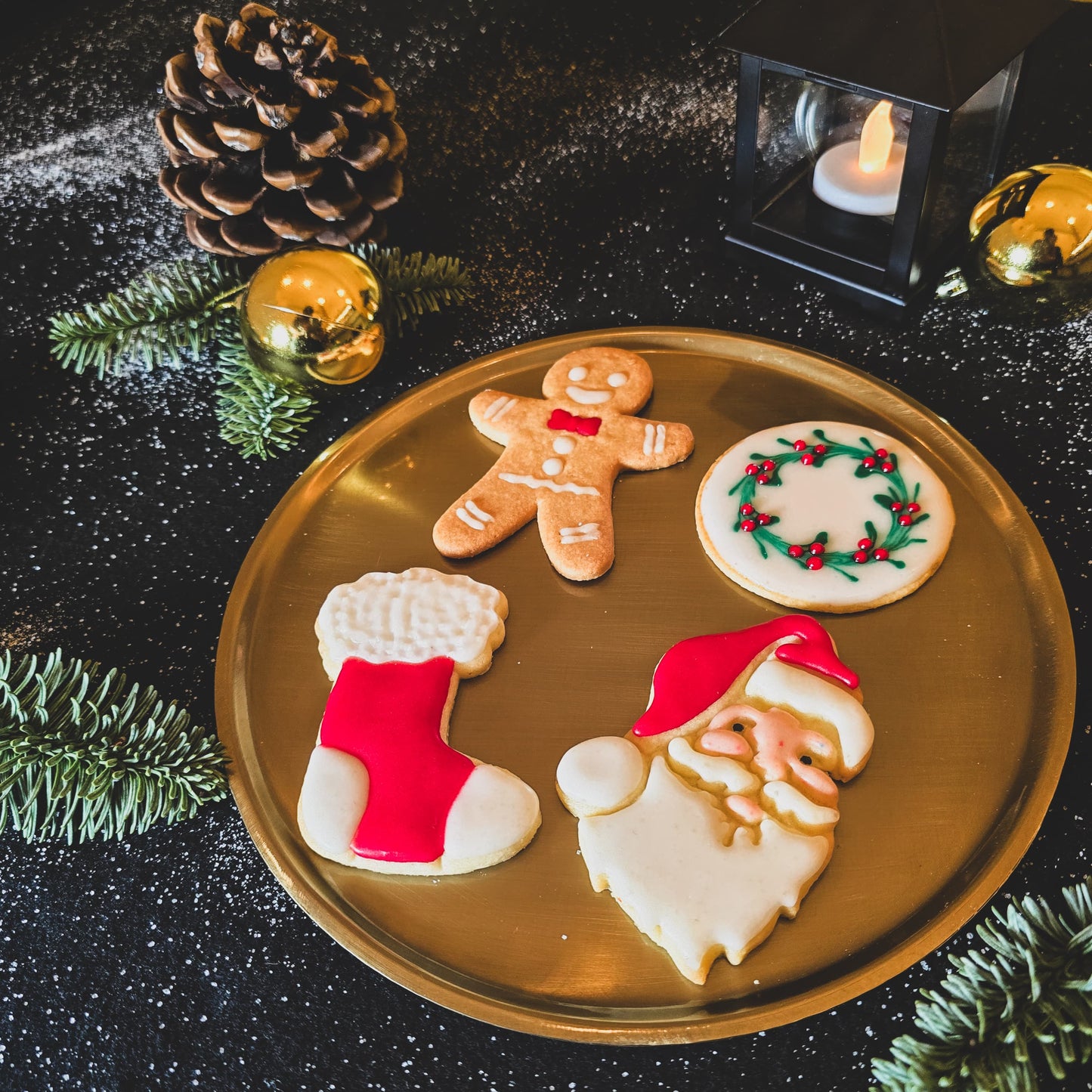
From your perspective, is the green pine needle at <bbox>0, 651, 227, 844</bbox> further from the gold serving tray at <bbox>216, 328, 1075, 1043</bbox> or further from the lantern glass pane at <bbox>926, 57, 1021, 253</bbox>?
the lantern glass pane at <bbox>926, 57, 1021, 253</bbox>

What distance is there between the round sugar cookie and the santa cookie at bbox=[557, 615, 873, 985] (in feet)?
0.17

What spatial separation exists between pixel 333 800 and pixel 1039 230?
751mm

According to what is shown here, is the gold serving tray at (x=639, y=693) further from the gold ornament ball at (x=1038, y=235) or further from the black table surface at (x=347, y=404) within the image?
the gold ornament ball at (x=1038, y=235)

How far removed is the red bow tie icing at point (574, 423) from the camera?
0.94 meters

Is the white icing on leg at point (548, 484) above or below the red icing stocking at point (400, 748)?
above

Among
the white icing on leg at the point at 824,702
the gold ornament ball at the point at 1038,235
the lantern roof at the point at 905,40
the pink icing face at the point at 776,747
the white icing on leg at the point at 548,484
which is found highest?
the lantern roof at the point at 905,40

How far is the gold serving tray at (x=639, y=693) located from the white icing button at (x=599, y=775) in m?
0.02

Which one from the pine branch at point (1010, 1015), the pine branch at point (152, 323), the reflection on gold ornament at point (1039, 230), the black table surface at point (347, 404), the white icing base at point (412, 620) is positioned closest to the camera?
the pine branch at point (1010, 1015)

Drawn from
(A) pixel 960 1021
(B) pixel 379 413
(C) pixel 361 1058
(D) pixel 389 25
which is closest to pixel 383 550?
(B) pixel 379 413

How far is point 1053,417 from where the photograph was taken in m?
0.97

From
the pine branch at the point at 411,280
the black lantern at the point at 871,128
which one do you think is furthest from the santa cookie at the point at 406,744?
the black lantern at the point at 871,128

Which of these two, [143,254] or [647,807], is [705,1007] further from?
[143,254]

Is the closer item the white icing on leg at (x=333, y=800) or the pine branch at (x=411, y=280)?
the white icing on leg at (x=333, y=800)

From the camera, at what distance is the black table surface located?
71cm
